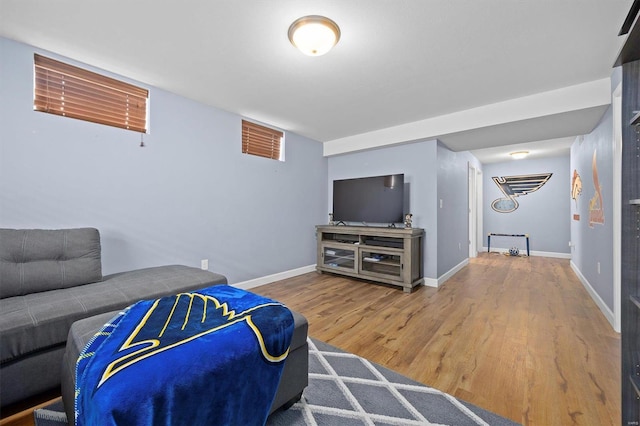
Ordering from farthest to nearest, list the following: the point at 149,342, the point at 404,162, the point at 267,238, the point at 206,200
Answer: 1. the point at 404,162
2. the point at 267,238
3. the point at 206,200
4. the point at 149,342

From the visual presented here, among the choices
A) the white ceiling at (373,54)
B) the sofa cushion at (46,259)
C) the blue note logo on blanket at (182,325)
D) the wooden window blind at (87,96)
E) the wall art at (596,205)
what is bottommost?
the blue note logo on blanket at (182,325)

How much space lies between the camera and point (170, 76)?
7.88 feet

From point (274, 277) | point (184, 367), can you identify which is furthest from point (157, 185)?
point (184, 367)

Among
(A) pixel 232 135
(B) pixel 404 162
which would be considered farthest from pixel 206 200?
(B) pixel 404 162

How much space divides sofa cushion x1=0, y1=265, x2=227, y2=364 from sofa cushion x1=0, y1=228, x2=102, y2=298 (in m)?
0.07

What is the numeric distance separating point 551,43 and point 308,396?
284cm

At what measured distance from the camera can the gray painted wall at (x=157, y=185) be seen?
1.94 m

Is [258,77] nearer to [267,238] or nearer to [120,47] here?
[120,47]

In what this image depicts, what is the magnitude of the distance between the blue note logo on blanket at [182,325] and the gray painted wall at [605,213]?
3.12 metres

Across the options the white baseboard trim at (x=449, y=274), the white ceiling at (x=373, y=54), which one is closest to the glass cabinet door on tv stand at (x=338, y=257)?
the white baseboard trim at (x=449, y=274)

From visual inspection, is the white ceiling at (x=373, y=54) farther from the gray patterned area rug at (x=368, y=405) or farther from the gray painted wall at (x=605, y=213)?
the gray patterned area rug at (x=368, y=405)

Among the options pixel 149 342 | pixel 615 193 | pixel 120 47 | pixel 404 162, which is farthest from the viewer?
pixel 404 162

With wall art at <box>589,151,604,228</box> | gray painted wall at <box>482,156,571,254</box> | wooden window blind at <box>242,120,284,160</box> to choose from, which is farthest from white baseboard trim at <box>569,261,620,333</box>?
wooden window blind at <box>242,120,284,160</box>

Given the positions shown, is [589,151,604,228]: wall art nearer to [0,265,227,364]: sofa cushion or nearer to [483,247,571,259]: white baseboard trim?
[483,247,571,259]: white baseboard trim
